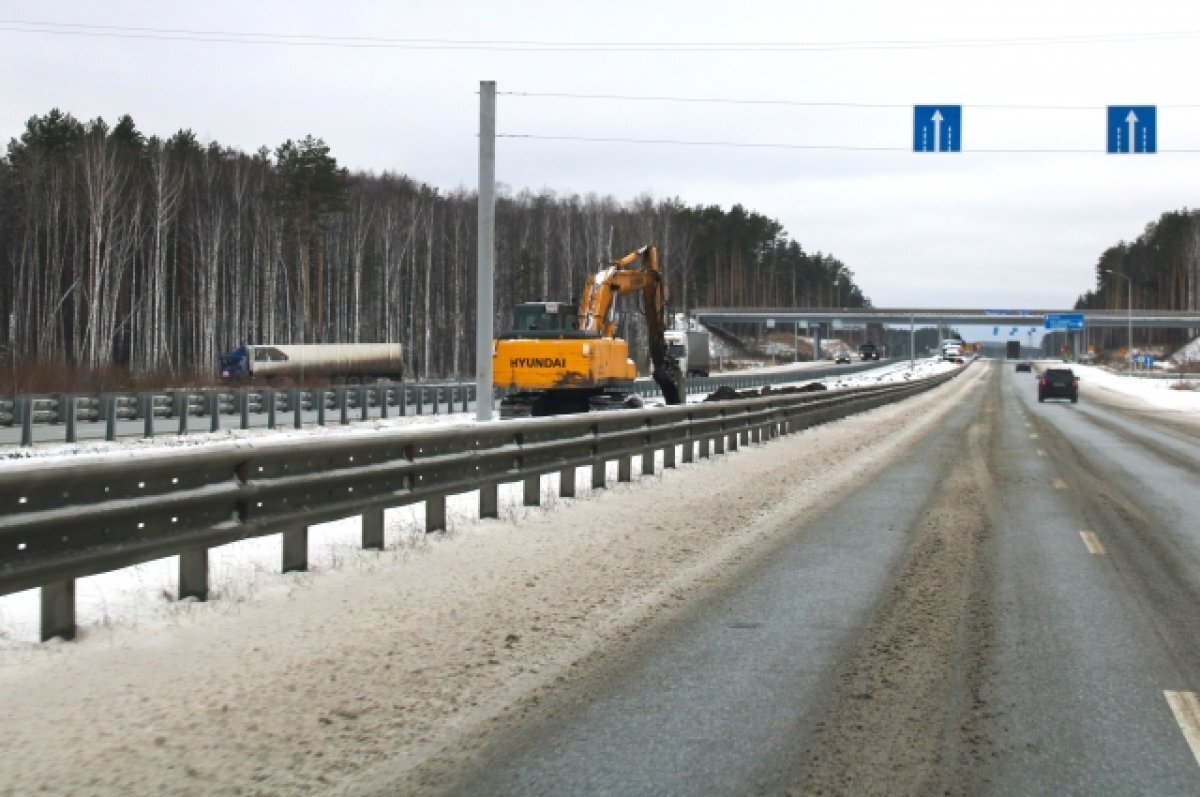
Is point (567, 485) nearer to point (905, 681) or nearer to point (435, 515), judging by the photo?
point (435, 515)

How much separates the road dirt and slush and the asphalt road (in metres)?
0.04

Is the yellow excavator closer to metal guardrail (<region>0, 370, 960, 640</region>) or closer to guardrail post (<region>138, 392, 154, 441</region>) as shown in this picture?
guardrail post (<region>138, 392, 154, 441</region>)

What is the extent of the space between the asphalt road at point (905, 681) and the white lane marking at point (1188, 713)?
16 millimetres

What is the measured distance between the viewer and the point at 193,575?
7559 millimetres

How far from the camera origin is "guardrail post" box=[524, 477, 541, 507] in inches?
509

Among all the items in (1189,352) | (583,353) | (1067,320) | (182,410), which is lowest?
(182,410)

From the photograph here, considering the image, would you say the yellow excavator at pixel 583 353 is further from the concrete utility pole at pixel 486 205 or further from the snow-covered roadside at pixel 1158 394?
the snow-covered roadside at pixel 1158 394

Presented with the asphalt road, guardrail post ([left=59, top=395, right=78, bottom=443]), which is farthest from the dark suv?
the asphalt road

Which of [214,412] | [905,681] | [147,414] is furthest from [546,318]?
[905,681]

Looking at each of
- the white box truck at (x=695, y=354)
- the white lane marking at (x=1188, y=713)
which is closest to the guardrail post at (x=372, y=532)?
the white lane marking at (x=1188, y=713)

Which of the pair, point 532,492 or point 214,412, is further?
point 214,412

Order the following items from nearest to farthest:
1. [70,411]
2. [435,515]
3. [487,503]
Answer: [435,515] → [487,503] → [70,411]

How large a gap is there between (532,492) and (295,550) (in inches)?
178

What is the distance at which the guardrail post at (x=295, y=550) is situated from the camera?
866cm
